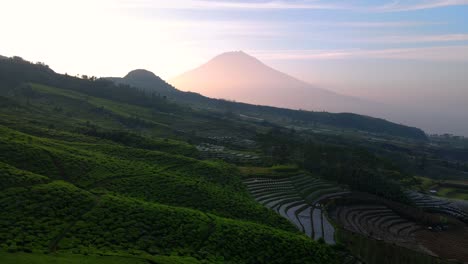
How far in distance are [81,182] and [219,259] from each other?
63.3 ft

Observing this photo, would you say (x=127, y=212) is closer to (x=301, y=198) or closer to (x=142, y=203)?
(x=142, y=203)

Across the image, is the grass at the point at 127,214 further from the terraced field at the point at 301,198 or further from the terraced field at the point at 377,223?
the terraced field at the point at 377,223

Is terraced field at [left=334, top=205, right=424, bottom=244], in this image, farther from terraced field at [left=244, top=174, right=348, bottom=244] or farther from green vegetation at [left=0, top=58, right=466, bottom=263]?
green vegetation at [left=0, top=58, right=466, bottom=263]

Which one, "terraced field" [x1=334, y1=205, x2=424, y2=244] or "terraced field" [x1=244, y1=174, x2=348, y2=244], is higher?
"terraced field" [x1=244, y1=174, x2=348, y2=244]

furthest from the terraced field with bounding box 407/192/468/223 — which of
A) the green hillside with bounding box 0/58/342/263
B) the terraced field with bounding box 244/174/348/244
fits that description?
the green hillside with bounding box 0/58/342/263

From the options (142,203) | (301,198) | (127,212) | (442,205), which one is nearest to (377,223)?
(301,198)

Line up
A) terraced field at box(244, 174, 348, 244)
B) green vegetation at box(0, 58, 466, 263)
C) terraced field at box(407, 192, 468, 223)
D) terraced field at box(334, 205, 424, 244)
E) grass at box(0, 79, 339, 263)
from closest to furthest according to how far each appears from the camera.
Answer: grass at box(0, 79, 339, 263) → green vegetation at box(0, 58, 466, 263) → terraced field at box(244, 174, 348, 244) → terraced field at box(334, 205, 424, 244) → terraced field at box(407, 192, 468, 223)

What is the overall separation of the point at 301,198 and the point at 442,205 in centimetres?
4129

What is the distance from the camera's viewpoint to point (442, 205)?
257ft

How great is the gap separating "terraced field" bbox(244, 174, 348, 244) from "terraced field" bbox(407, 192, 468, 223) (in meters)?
23.1

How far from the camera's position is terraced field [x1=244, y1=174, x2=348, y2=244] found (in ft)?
149

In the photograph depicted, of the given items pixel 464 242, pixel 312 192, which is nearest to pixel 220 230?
pixel 312 192

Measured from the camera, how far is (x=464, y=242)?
58.5 m

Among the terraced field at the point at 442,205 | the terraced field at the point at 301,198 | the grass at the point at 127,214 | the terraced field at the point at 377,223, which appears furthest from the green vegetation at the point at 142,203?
the terraced field at the point at 442,205
